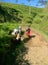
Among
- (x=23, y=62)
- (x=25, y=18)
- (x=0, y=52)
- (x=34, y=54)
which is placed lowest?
(x=25, y=18)

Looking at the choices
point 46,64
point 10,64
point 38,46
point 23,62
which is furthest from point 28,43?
point 10,64

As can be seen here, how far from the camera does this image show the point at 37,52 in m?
13.1

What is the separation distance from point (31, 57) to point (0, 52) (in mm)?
4833

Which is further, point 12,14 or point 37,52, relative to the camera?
point 12,14

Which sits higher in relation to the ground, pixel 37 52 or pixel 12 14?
pixel 37 52

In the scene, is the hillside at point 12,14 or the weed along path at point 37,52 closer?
the weed along path at point 37,52

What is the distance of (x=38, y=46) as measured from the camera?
48.4ft

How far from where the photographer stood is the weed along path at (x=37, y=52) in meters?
11.1

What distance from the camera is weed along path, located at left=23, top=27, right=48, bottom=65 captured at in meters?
11.1

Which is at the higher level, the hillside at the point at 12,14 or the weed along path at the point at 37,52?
the weed along path at the point at 37,52

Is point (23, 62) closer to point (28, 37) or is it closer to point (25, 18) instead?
point (28, 37)

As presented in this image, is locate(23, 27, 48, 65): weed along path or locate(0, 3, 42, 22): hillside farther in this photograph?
locate(0, 3, 42, 22): hillside

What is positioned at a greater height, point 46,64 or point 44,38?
point 46,64

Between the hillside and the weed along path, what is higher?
the weed along path
